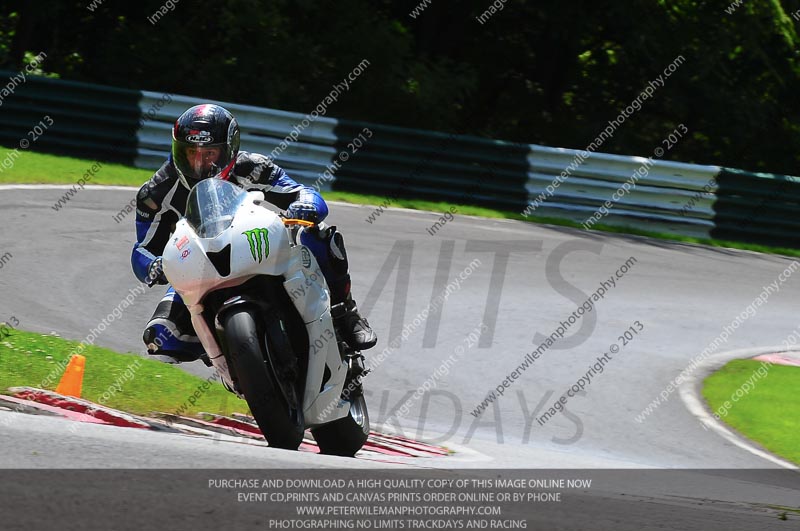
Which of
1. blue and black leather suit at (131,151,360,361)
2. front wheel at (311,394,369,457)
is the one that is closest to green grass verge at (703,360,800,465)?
front wheel at (311,394,369,457)

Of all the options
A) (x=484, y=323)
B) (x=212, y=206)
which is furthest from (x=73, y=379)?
(x=484, y=323)

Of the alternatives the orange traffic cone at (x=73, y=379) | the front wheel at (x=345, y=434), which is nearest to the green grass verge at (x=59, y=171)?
the orange traffic cone at (x=73, y=379)

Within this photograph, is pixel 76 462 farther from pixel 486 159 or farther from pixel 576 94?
pixel 576 94

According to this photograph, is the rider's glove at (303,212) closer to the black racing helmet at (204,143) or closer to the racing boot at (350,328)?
the black racing helmet at (204,143)

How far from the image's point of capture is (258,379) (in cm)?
505

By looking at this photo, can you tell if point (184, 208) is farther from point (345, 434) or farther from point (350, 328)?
point (345, 434)

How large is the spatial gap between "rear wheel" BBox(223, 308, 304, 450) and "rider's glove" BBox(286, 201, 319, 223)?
2.45 ft

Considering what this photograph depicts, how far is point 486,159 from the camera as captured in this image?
53.7 feet

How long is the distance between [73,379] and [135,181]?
831 centimetres

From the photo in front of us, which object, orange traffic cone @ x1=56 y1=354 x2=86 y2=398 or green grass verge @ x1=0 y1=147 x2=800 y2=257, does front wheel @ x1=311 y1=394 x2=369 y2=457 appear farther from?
green grass verge @ x1=0 y1=147 x2=800 y2=257

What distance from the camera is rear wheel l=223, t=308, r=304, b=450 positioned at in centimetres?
505

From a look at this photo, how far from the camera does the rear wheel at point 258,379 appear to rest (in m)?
5.05

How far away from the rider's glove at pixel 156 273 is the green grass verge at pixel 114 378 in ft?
4.03

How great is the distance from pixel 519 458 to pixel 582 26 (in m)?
14.9
